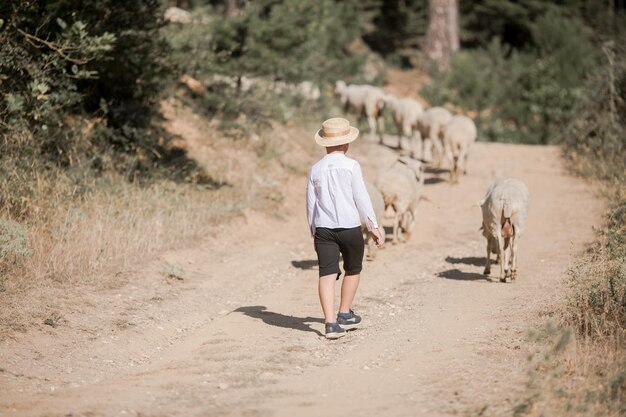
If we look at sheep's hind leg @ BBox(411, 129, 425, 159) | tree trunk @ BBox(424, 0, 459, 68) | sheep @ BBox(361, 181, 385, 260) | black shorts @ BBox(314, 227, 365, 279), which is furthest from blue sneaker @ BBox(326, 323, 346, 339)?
tree trunk @ BBox(424, 0, 459, 68)

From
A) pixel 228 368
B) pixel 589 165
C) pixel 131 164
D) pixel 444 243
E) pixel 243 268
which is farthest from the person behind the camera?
pixel 589 165

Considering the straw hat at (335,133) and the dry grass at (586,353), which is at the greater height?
the straw hat at (335,133)

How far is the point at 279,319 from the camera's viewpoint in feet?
27.7

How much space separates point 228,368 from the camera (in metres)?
6.70

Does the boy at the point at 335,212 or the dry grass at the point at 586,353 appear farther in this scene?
the boy at the point at 335,212

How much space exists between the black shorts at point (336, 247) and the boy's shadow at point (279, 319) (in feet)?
2.22

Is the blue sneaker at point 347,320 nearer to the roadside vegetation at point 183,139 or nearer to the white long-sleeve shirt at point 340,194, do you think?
the white long-sleeve shirt at point 340,194

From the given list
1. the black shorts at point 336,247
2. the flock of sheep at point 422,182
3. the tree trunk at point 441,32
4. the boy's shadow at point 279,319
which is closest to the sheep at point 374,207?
the flock of sheep at point 422,182

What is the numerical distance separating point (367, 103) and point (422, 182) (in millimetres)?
7277

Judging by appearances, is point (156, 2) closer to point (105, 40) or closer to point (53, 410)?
point (105, 40)

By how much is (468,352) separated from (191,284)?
3.95 metres

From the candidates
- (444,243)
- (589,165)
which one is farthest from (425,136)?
(444,243)

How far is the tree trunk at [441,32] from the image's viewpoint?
1099 inches

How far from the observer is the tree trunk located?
2791 cm
